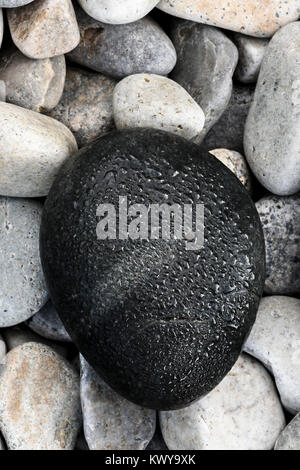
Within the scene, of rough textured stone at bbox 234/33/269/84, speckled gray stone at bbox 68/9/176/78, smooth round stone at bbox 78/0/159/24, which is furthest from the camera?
rough textured stone at bbox 234/33/269/84

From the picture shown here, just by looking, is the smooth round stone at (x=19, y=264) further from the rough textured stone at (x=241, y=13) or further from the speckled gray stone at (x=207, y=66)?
the rough textured stone at (x=241, y=13)

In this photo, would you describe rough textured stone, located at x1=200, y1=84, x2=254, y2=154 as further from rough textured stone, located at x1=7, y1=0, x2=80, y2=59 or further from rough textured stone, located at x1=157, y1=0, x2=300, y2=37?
rough textured stone, located at x1=7, y1=0, x2=80, y2=59

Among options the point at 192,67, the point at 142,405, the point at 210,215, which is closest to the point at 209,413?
the point at 142,405

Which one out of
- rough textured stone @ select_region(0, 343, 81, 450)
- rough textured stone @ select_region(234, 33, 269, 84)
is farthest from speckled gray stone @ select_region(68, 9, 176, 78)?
rough textured stone @ select_region(0, 343, 81, 450)

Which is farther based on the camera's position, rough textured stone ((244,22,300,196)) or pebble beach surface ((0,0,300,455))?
rough textured stone ((244,22,300,196))
